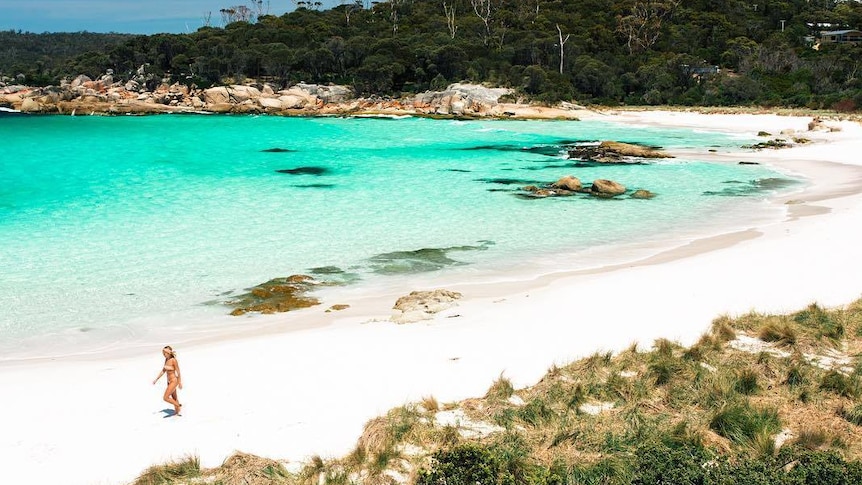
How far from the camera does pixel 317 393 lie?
28.0 ft

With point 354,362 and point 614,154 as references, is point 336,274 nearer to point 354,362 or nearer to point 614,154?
point 354,362

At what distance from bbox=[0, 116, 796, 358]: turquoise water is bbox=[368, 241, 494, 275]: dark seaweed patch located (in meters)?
0.09

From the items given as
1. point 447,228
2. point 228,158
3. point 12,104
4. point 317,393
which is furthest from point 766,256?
point 12,104

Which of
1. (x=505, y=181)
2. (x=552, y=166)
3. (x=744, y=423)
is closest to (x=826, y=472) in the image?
(x=744, y=423)

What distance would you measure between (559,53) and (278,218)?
7594 centimetres

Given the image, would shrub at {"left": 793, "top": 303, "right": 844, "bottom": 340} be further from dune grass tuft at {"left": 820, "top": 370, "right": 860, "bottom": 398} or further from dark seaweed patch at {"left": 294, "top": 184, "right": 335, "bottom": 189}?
dark seaweed patch at {"left": 294, "top": 184, "right": 335, "bottom": 189}

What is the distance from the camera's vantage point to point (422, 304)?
12.2 meters

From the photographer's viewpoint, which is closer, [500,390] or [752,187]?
[500,390]

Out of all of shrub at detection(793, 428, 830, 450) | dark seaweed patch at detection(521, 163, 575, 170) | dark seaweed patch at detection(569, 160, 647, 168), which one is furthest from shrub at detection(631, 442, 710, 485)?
dark seaweed patch at detection(569, 160, 647, 168)

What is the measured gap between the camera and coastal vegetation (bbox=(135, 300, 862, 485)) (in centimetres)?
638

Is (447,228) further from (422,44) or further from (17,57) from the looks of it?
(17,57)

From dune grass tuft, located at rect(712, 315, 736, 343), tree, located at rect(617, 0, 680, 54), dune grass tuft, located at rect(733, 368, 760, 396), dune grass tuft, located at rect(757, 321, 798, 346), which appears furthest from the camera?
tree, located at rect(617, 0, 680, 54)

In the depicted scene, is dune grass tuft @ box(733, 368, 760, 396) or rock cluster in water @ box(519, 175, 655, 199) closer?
dune grass tuft @ box(733, 368, 760, 396)

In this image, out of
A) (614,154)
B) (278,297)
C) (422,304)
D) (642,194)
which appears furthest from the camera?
(614,154)
